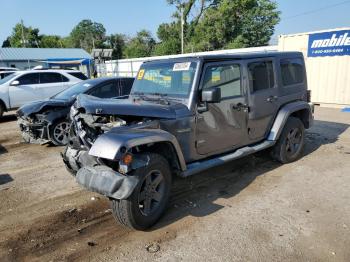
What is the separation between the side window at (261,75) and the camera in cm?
520

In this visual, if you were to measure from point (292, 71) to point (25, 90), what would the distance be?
9.79 metres

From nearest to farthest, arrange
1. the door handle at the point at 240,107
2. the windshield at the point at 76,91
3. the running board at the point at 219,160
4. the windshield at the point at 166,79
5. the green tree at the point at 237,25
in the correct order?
1. the running board at the point at 219,160
2. the windshield at the point at 166,79
3. the door handle at the point at 240,107
4. the windshield at the point at 76,91
5. the green tree at the point at 237,25

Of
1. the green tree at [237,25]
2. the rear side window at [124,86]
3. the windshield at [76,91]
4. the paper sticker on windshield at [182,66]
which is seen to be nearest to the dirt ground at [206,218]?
the paper sticker on windshield at [182,66]

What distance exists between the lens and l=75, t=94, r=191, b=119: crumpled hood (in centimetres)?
376

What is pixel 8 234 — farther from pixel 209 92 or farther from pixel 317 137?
pixel 317 137

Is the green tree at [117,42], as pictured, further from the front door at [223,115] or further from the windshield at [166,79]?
the front door at [223,115]

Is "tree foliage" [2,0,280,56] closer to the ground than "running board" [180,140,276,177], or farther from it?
farther from it

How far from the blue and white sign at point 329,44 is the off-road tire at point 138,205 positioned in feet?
35.5

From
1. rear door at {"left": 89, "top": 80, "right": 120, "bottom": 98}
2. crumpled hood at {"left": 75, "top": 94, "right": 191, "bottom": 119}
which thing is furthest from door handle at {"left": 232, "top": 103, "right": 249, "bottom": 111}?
rear door at {"left": 89, "top": 80, "right": 120, "bottom": 98}

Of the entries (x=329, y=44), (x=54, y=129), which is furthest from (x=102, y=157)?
(x=329, y=44)

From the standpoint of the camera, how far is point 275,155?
586cm

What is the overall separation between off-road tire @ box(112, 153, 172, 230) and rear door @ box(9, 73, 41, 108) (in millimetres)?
9946

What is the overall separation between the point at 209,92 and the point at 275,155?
94.9 inches

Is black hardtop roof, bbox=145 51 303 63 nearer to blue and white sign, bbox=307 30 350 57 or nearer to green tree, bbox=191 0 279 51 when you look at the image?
blue and white sign, bbox=307 30 350 57
